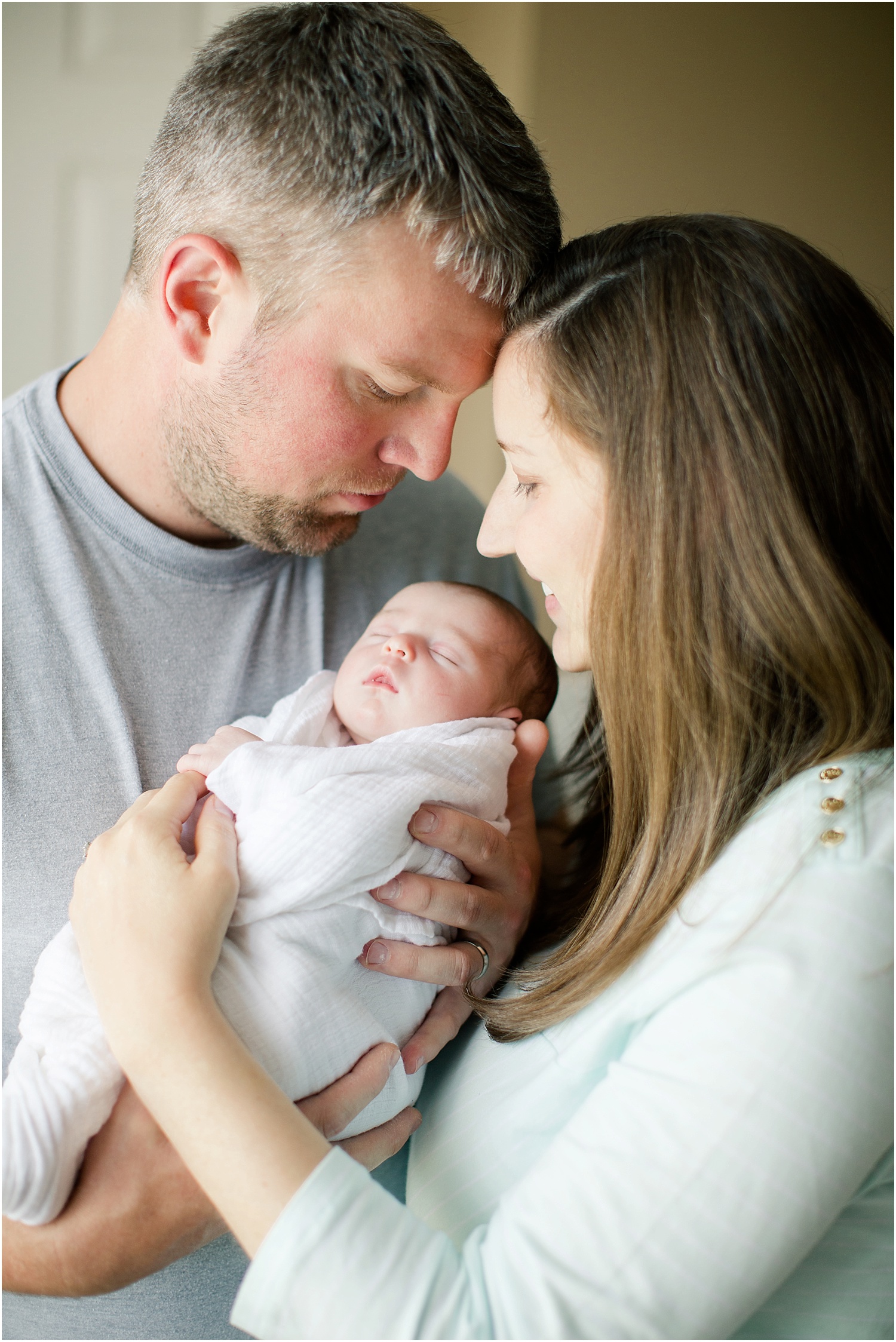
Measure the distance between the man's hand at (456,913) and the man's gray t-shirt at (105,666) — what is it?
438 millimetres

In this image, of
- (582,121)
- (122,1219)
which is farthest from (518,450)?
(582,121)

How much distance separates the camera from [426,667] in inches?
55.2

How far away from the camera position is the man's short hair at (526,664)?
1.50m

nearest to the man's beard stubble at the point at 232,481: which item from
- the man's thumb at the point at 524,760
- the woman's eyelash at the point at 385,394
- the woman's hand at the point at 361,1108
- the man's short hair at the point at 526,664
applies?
the woman's eyelash at the point at 385,394

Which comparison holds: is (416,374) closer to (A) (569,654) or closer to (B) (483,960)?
(A) (569,654)

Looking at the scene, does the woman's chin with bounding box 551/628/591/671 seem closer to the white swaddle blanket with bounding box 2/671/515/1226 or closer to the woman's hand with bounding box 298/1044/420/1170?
the white swaddle blanket with bounding box 2/671/515/1226

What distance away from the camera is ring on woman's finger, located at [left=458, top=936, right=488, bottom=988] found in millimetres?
1274

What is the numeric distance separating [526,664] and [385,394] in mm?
488

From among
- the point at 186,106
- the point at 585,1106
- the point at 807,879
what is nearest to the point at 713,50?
the point at 186,106

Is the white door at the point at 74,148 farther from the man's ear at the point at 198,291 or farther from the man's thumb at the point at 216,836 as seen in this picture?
the man's thumb at the point at 216,836

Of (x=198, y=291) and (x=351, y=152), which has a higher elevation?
(x=351, y=152)

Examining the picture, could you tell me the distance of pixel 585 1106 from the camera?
901 mm

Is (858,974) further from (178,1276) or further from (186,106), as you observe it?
(186,106)

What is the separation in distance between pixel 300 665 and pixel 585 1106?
0.91m
